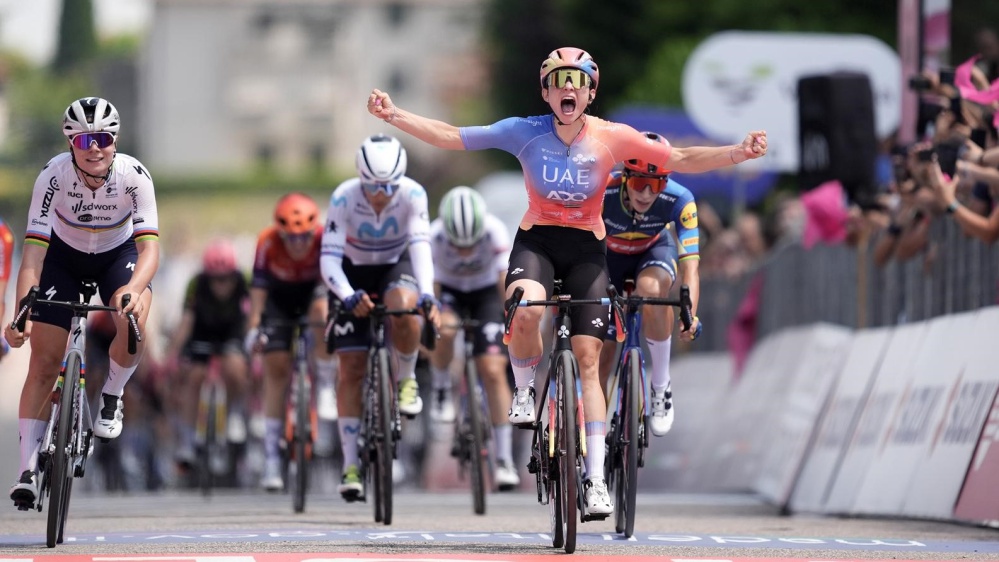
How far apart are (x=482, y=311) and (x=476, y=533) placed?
406 centimetres

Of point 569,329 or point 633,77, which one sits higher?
point 633,77

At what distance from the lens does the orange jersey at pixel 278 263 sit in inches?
667

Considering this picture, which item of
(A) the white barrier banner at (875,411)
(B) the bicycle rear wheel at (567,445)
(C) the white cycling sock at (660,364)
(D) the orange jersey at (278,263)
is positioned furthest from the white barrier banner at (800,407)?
(B) the bicycle rear wheel at (567,445)

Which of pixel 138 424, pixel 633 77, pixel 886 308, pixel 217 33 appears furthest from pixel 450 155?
pixel 886 308

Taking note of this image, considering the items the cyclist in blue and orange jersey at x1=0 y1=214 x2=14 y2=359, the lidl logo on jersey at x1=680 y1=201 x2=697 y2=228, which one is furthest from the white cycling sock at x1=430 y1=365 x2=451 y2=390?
the lidl logo on jersey at x1=680 y1=201 x2=697 y2=228

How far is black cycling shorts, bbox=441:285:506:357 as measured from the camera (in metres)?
16.3

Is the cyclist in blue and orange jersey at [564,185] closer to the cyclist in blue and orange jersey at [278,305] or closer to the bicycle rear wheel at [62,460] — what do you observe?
the bicycle rear wheel at [62,460]

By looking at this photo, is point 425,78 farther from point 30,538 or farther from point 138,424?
point 30,538

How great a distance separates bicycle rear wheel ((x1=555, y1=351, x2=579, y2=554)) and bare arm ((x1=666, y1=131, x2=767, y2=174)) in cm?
136

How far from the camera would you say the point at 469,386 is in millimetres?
15906

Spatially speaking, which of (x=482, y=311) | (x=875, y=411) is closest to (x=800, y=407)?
(x=875, y=411)

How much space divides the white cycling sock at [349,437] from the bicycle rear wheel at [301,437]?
101 centimetres

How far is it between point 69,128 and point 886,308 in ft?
23.3

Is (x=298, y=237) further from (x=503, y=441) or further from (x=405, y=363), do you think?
(x=503, y=441)
